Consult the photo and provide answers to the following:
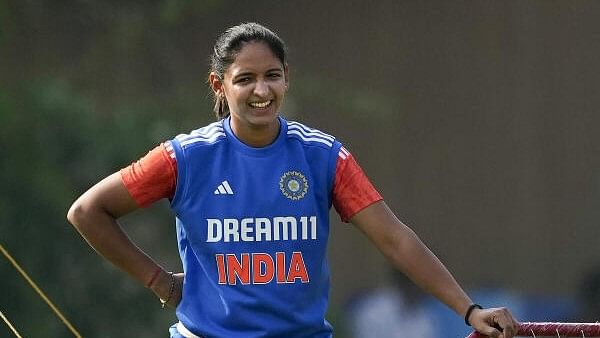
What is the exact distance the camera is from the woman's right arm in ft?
13.6

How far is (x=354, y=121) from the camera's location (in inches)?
289

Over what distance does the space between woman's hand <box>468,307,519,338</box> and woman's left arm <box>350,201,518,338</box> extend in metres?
0.01

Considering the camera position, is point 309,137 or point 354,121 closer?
point 309,137

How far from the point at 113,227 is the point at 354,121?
3.23 metres

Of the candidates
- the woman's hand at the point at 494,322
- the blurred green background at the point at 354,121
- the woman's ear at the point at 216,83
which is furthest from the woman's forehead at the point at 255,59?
the blurred green background at the point at 354,121

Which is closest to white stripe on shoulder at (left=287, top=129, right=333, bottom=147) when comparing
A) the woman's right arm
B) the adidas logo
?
the adidas logo

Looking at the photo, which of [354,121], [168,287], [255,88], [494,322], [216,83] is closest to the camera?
[494,322]

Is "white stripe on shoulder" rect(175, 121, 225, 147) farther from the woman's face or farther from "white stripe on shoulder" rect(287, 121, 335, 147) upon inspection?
"white stripe on shoulder" rect(287, 121, 335, 147)

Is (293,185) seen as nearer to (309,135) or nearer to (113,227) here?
(309,135)

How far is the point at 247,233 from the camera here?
3988 mm

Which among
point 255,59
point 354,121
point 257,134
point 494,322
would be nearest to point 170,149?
point 257,134

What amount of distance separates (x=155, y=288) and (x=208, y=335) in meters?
0.40

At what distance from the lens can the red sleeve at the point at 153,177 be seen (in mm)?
4031

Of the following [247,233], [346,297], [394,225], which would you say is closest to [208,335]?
[247,233]
